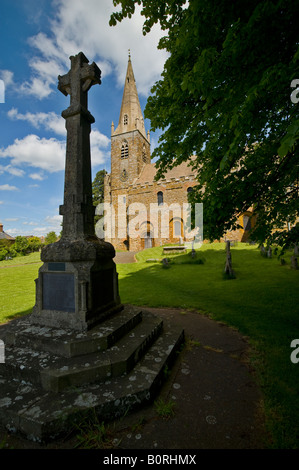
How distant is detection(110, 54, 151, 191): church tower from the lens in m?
32.0

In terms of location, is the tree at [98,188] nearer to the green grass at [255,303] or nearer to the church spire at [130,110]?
the church spire at [130,110]

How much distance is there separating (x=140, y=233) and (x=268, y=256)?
59.8ft

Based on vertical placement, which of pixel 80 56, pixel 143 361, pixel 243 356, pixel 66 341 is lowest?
pixel 243 356

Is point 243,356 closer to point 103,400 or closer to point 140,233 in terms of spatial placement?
point 103,400

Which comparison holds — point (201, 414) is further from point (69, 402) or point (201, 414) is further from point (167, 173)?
point (167, 173)

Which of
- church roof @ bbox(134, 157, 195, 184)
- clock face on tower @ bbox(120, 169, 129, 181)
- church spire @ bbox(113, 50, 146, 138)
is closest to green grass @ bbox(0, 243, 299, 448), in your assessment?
church roof @ bbox(134, 157, 195, 184)

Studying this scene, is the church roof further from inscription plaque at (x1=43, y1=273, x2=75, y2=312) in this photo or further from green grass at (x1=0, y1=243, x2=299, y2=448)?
inscription plaque at (x1=43, y1=273, x2=75, y2=312)

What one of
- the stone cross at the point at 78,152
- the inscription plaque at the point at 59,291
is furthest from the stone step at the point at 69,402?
the stone cross at the point at 78,152

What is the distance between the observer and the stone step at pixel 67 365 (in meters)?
2.42

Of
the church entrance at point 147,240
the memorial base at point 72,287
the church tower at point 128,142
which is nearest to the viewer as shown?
the memorial base at point 72,287

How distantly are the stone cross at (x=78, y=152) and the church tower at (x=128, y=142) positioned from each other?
91.3 ft

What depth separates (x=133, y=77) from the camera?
1363 inches

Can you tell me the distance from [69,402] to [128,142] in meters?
34.8
